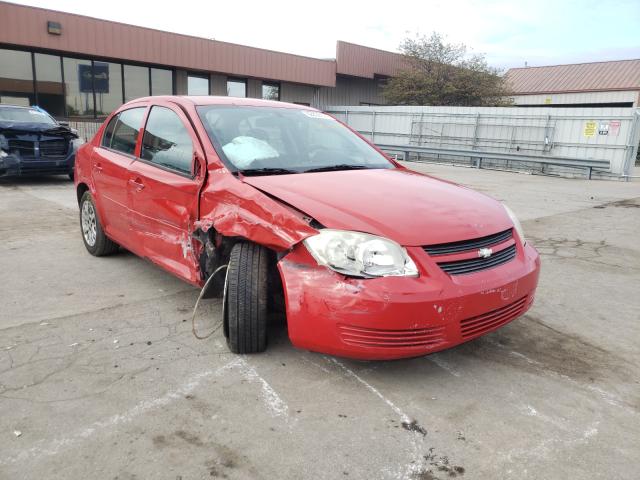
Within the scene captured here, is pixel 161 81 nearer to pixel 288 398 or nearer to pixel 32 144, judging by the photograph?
pixel 32 144

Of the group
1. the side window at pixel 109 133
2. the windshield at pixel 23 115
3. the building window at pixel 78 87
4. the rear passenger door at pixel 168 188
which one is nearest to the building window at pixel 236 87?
the building window at pixel 78 87

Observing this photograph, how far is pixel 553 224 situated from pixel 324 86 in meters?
21.3

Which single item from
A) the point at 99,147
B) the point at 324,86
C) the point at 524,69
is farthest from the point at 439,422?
the point at 524,69

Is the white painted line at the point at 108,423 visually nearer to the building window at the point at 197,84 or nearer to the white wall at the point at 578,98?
the building window at the point at 197,84

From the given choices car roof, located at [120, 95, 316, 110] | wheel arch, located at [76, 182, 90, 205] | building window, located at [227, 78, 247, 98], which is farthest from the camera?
building window, located at [227, 78, 247, 98]

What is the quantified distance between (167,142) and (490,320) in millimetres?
2586

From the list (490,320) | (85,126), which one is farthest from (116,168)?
(85,126)

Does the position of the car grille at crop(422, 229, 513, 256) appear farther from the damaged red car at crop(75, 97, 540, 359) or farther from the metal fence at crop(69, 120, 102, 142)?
the metal fence at crop(69, 120, 102, 142)

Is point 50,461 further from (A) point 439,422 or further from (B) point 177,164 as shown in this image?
(B) point 177,164

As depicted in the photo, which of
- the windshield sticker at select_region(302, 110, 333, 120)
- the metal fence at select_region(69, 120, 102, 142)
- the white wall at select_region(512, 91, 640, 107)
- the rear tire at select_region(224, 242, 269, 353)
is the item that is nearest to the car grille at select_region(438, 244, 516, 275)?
the rear tire at select_region(224, 242, 269, 353)

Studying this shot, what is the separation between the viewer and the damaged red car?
8.11 feet

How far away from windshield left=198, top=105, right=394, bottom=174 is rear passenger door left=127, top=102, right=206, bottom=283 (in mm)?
207

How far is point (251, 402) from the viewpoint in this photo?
2.50 meters

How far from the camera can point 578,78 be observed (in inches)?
1364
